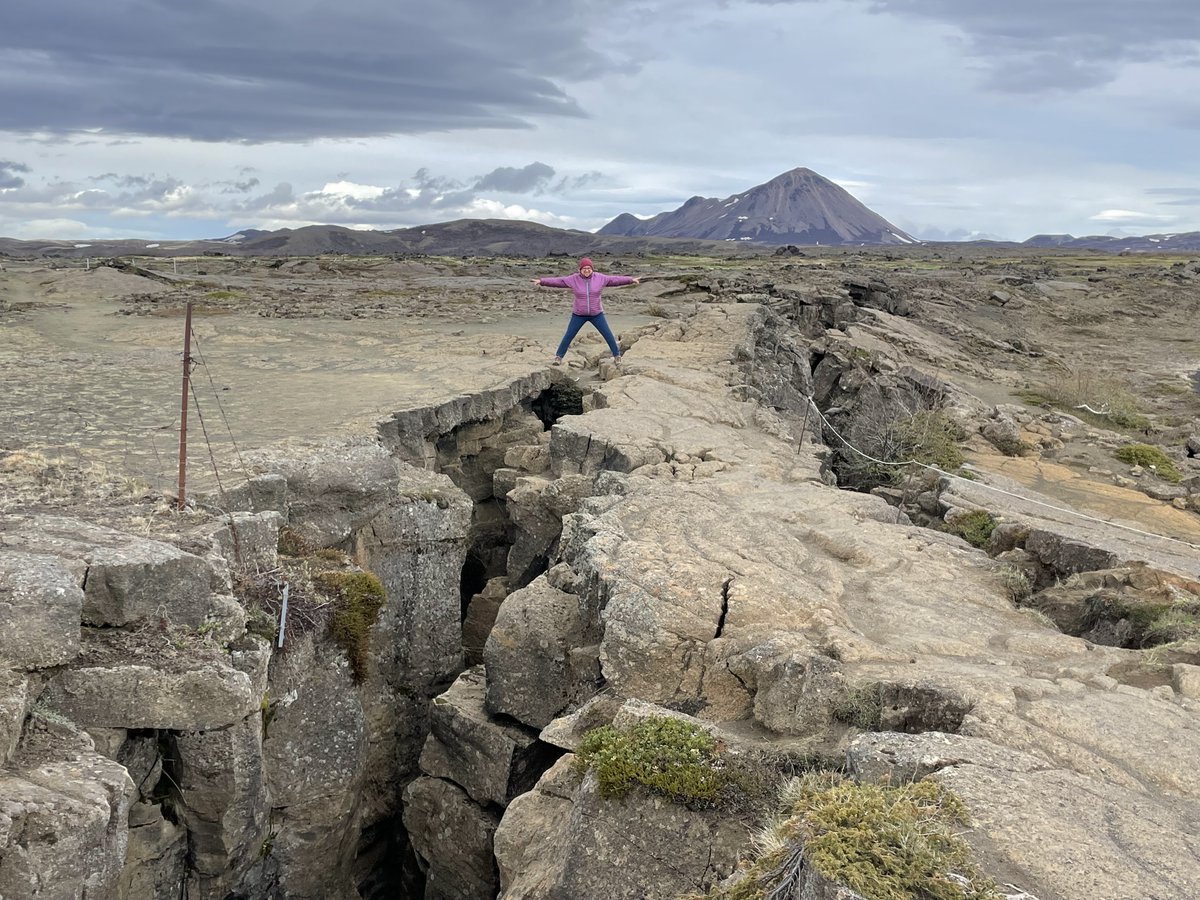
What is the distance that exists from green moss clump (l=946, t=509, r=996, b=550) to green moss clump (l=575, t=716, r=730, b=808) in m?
5.39

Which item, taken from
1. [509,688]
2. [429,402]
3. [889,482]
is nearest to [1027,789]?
[509,688]

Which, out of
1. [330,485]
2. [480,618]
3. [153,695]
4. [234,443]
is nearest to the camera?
[153,695]

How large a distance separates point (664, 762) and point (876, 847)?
5.77 feet

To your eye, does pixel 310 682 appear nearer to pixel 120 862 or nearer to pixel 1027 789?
pixel 120 862

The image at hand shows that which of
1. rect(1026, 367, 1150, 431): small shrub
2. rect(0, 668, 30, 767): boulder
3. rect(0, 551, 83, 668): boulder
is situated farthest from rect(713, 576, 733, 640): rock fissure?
rect(1026, 367, 1150, 431): small shrub

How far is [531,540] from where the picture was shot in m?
10.5

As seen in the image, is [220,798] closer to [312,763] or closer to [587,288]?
[312,763]

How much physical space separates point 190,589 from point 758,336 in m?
14.0

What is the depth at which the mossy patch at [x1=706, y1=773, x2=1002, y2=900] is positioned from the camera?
3.49 metres

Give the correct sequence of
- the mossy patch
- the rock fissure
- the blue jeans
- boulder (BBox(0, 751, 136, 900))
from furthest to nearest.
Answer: the blue jeans, the rock fissure, boulder (BBox(0, 751, 136, 900)), the mossy patch

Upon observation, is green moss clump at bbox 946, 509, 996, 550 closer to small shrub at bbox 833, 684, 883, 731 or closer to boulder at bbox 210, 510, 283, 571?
small shrub at bbox 833, 684, 883, 731

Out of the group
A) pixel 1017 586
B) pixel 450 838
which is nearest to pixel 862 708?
pixel 1017 586

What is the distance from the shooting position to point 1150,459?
16.6 m

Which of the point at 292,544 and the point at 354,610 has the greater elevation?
the point at 292,544
